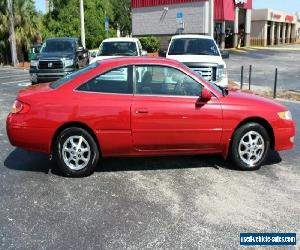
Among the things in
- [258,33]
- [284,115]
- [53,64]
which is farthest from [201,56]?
[258,33]

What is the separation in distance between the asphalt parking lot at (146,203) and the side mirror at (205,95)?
108cm

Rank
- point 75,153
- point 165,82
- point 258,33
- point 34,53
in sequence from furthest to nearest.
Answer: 1. point 258,33
2. point 34,53
3. point 165,82
4. point 75,153

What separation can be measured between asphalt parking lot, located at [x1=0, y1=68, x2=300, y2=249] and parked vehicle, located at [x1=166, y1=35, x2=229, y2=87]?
5.01 m

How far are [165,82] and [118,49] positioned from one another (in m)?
8.53

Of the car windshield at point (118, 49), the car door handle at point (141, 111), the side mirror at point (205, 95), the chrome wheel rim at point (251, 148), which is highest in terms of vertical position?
the car windshield at point (118, 49)

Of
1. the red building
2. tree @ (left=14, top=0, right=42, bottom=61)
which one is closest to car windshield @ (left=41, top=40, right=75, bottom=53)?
tree @ (left=14, top=0, right=42, bottom=61)

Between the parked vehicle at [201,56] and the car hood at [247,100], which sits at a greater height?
the parked vehicle at [201,56]

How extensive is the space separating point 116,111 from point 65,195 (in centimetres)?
130

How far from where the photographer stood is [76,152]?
19.1 ft

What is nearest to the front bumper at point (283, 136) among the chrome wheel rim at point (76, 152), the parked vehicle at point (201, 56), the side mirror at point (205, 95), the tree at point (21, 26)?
the side mirror at point (205, 95)

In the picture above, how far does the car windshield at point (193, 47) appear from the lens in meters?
12.7

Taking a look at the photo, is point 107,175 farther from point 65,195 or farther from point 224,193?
point 224,193

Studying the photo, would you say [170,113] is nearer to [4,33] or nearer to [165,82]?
[165,82]

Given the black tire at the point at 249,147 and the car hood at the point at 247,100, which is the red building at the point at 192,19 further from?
the black tire at the point at 249,147
